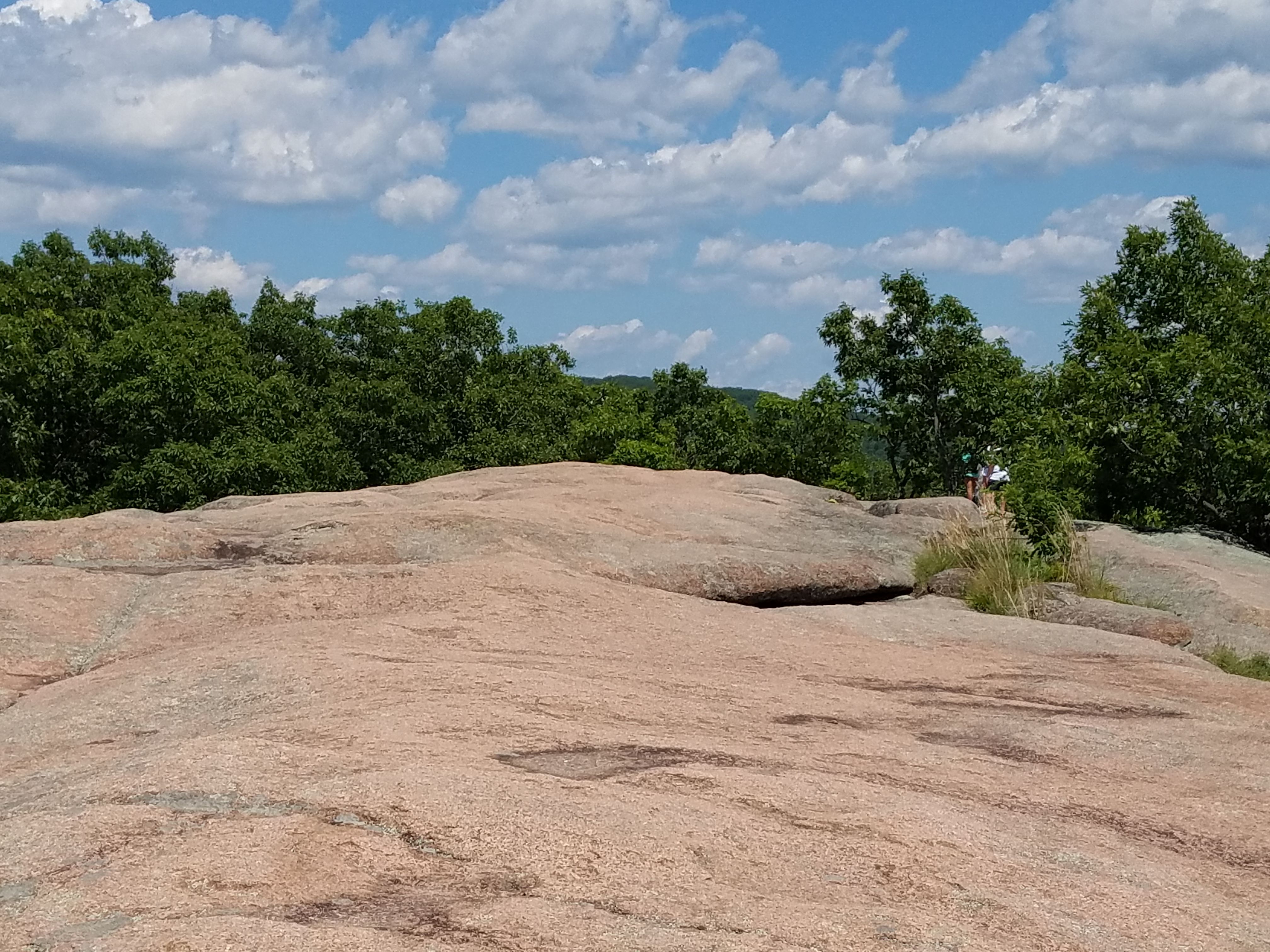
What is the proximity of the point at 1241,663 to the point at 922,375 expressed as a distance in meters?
21.2

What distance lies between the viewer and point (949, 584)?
12.2m

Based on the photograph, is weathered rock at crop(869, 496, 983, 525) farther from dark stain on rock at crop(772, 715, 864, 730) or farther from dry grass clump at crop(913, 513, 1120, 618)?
dark stain on rock at crop(772, 715, 864, 730)

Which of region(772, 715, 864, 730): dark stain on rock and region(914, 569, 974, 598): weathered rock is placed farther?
region(914, 569, 974, 598): weathered rock

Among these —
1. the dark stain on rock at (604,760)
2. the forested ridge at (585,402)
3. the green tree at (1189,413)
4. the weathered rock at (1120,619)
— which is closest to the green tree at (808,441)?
the forested ridge at (585,402)

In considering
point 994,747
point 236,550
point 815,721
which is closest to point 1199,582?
point 994,747

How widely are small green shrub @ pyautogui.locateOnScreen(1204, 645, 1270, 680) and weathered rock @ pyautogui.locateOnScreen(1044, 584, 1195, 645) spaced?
10.0 inches

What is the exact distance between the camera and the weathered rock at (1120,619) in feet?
33.9

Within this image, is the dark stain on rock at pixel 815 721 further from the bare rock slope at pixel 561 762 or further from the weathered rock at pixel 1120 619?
the weathered rock at pixel 1120 619

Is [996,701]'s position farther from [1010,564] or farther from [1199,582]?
[1199,582]

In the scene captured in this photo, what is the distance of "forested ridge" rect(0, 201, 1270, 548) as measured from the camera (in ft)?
58.1

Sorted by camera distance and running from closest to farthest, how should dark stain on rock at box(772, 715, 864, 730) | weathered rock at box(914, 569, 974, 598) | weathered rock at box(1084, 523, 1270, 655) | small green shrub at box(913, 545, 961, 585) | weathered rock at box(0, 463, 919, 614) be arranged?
dark stain on rock at box(772, 715, 864, 730) → weathered rock at box(0, 463, 919, 614) → weathered rock at box(1084, 523, 1270, 655) → weathered rock at box(914, 569, 974, 598) → small green shrub at box(913, 545, 961, 585)

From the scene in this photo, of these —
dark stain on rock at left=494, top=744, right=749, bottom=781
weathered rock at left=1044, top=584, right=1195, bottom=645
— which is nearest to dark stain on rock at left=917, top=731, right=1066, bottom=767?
dark stain on rock at left=494, top=744, right=749, bottom=781

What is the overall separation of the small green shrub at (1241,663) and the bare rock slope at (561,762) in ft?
5.42

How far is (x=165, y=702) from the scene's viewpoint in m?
6.05
